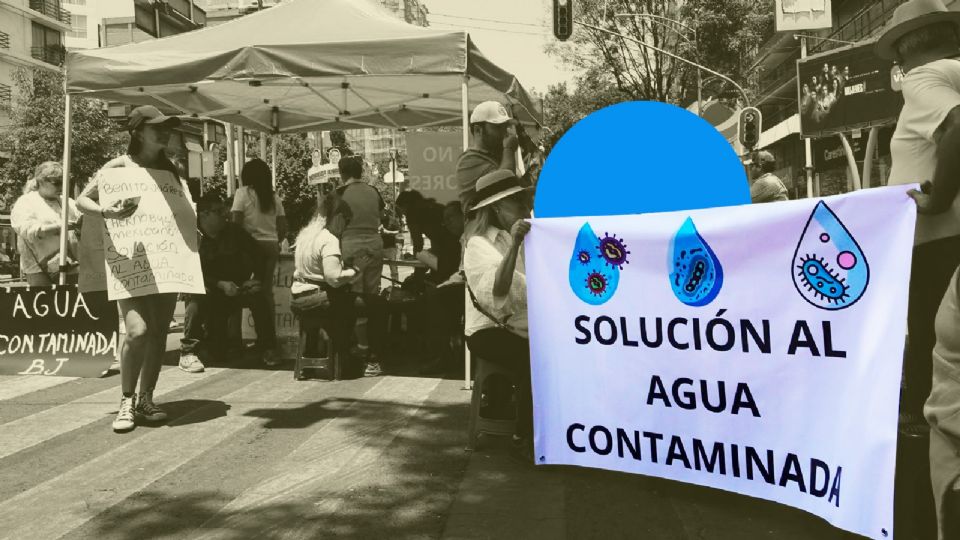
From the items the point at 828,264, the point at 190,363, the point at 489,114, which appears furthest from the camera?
the point at 190,363

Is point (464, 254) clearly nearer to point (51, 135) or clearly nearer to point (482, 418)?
point (482, 418)

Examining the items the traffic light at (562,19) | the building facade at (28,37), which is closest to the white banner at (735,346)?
the traffic light at (562,19)

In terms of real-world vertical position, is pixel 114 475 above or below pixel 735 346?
below

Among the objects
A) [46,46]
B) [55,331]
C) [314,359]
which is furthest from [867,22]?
[46,46]

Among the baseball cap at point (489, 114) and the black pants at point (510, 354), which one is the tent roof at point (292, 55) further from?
the black pants at point (510, 354)

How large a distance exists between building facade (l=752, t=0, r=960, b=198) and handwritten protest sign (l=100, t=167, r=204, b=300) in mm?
20173

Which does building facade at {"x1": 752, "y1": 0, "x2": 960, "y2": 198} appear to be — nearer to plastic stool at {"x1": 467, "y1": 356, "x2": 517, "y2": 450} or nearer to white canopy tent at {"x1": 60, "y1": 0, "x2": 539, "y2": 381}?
white canopy tent at {"x1": 60, "y1": 0, "x2": 539, "y2": 381}

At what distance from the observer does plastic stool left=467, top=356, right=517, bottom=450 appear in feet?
15.2

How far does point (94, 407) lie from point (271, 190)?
3.03 meters

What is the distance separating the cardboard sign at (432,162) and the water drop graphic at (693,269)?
810 centimetres

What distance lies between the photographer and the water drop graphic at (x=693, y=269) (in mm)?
3348

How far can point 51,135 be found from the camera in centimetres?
3500

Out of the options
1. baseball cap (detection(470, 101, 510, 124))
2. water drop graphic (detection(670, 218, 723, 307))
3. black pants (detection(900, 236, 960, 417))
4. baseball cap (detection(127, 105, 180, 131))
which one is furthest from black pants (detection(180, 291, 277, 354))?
black pants (detection(900, 236, 960, 417))

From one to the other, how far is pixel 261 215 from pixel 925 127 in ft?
20.4
